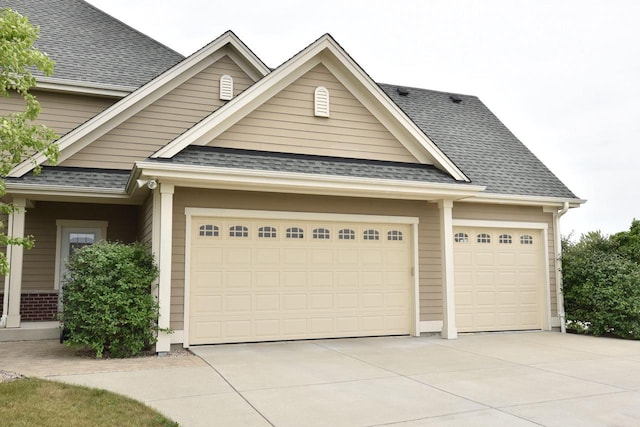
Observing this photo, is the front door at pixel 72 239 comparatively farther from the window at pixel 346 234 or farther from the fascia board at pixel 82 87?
the window at pixel 346 234

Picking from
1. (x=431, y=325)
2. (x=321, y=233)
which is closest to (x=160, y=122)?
(x=321, y=233)

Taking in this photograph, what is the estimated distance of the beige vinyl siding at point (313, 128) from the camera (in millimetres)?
10016

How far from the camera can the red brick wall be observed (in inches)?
457

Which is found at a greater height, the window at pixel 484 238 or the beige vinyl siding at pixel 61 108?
the beige vinyl siding at pixel 61 108

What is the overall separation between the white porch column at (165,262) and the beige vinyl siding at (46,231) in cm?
377

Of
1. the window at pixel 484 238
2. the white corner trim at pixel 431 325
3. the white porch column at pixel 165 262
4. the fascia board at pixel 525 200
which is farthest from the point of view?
the window at pixel 484 238

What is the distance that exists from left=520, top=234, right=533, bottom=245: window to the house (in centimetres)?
6

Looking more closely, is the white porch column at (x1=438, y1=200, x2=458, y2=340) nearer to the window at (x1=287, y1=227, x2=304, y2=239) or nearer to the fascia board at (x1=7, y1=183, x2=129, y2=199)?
the window at (x1=287, y1=227, x2=304, y2=239)

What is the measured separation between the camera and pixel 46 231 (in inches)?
468

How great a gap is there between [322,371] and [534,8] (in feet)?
41.4

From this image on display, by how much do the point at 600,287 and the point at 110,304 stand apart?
10.1m

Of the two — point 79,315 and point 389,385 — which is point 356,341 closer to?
point 389,385

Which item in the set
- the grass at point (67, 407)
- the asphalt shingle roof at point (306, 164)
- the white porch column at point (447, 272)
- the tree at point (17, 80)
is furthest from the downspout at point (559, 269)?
the tree at point (17, 80)

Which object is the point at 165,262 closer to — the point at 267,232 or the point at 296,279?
the point at 267,232
